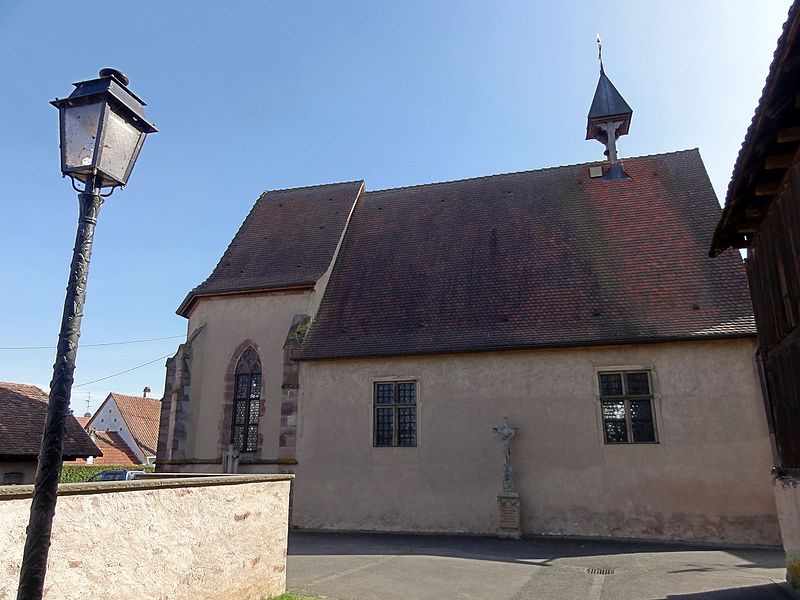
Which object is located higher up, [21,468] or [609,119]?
[609,119]

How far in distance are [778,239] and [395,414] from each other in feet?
31.7

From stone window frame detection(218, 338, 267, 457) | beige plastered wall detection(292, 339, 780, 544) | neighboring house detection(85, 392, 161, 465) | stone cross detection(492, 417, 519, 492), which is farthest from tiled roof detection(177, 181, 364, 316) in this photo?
neighboring house detection(85, 392, 161, 465)

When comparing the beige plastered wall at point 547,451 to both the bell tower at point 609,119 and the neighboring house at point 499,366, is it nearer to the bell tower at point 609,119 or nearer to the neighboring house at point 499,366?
the neighboring house at point 499,366

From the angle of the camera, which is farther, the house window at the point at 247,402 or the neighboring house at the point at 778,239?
the house window at the point at 247,402

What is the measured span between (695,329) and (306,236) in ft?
37.9

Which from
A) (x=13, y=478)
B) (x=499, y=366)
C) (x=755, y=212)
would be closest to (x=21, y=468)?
(x=13, y=478)

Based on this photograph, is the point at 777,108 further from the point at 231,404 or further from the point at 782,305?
the point at 231,404

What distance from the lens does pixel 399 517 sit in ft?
45.7

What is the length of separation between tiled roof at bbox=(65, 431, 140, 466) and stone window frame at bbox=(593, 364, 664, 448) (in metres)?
32.6

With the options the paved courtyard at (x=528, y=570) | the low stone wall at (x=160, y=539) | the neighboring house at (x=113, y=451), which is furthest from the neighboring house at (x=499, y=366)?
the neighboring house at (x=113, y=451)

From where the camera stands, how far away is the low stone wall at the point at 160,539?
4.32 meters

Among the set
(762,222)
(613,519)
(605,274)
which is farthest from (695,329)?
(762,222)

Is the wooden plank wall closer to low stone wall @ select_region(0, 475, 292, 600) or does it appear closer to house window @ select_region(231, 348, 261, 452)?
low stone wall @ select_region(0, 475, 292, 600)

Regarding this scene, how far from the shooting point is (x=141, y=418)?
4341 centimetres
